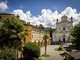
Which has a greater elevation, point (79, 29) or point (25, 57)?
point (79, 29)

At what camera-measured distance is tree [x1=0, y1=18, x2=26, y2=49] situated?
139ft

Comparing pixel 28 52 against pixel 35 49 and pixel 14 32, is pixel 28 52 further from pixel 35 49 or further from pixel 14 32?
pixel 14 32

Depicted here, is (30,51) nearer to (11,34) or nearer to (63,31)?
(11,34)

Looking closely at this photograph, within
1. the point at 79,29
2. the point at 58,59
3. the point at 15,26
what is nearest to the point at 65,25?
the point at 79,29

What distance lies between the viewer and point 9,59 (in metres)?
39.4

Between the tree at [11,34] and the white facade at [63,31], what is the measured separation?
67492 millimetres

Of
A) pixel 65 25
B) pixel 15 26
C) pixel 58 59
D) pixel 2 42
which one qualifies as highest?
pixel 65 25

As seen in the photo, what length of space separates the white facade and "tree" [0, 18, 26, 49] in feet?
221

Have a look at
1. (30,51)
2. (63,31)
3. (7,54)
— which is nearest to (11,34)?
(7,54)

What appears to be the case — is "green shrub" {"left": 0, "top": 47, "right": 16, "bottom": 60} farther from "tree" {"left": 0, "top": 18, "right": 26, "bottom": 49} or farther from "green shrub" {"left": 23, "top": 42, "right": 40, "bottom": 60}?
"green shrub" {"left": 23, "top": 42, "right": 40, "bottom": 60}

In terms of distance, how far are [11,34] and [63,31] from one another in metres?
71.1

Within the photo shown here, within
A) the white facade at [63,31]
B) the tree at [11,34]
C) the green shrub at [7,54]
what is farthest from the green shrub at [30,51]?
the white facade at [63,31]

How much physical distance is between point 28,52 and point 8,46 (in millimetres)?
6575

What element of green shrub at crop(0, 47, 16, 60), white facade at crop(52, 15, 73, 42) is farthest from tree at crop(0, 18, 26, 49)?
white facade at crop(52, 15, 73, 42)
